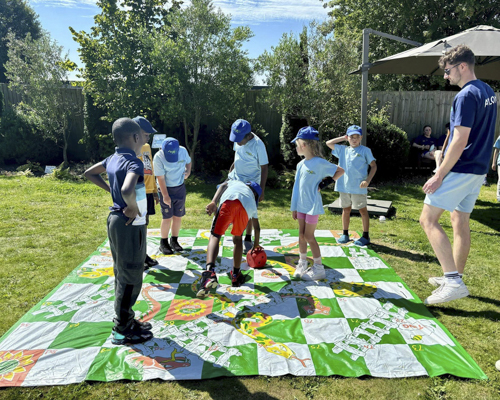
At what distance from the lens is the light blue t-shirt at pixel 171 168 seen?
4.66 m

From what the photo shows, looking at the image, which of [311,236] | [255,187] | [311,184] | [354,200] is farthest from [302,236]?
[354,200]

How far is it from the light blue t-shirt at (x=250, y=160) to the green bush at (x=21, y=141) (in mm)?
9629

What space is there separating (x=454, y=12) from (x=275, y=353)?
53.5 feet

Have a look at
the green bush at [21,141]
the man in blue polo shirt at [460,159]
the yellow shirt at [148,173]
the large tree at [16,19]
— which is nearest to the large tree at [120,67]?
the green bush at [21,141]

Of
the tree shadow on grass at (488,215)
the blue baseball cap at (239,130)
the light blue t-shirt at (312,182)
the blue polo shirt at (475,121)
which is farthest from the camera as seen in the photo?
the tree shadow on grass at (488,215)

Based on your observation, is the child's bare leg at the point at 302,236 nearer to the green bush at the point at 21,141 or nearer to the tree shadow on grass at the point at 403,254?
the tree shadow on grass at the point at 403,254

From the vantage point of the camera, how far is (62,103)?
11812 mm

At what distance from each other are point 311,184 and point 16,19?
33661mm

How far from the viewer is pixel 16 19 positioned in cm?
2869

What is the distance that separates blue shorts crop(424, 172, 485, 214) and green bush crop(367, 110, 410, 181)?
6364 millimetres

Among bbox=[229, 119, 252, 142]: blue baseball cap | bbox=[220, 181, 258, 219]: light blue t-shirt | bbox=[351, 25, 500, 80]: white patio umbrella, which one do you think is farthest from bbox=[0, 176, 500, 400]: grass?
bbox=[351, 25, 500, 80]: white patio umbrella

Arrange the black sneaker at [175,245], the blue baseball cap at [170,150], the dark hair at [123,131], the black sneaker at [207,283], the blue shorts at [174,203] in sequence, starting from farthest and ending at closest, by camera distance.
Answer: the black sneaker at [175,245] → the blue shorts at [174,203] → the blue baseball cap at [170,150] → the black sneaker at [207,283] → the dark hair at [123,131]

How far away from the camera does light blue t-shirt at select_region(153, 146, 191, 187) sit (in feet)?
15.3

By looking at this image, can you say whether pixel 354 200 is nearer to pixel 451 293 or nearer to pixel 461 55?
pixel 451 293
